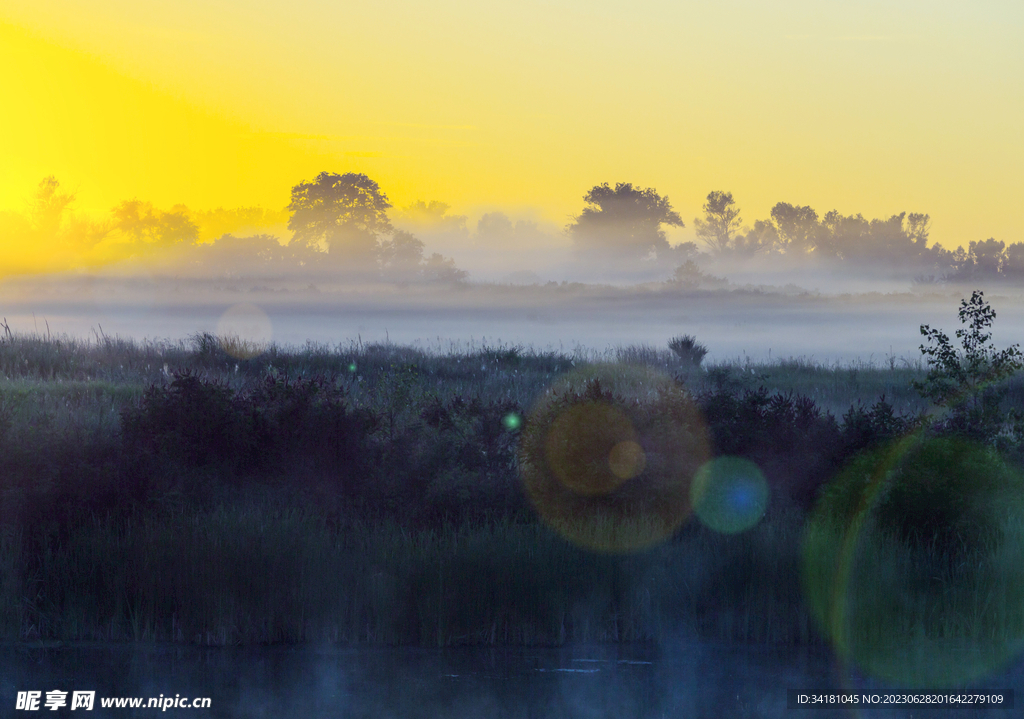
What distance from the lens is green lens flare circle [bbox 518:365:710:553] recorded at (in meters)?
9.77

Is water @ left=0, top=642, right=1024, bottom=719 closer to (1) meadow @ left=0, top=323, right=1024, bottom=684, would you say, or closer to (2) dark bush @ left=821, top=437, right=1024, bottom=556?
(1) meadow @ left=0, top=323, right=1024, bottom=684

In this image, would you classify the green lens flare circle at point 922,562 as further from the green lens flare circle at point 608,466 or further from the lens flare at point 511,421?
the lens flare at point 511,421

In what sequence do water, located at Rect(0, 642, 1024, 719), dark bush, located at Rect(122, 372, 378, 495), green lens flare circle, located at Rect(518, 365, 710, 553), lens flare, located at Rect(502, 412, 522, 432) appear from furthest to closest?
lens flare, located at Rect(502, 412, 522, 432) → dark bush, located at Rect(122, 372, 378, 495) → green lens flare circle, located at Rect(518, 365, 710, 553) → water, located at Rect(0, 642, 1024, 719)

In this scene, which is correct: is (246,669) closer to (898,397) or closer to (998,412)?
(998,412)

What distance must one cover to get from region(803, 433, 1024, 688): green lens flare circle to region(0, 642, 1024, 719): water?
1.28 feet

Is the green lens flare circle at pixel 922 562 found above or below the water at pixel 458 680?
above

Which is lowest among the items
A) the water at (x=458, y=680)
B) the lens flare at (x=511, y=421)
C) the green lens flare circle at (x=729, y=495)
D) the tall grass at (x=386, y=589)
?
the water at (x=458, y=680)

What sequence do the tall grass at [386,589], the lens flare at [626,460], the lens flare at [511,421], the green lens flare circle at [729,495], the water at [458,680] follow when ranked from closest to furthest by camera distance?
the water at [458,680] < the tall grass at [386,589] < the green lens flare circle at [729,495] < the lens flare at [626,460] < the lens flare at [511,421]

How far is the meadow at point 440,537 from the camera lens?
26.4 feet

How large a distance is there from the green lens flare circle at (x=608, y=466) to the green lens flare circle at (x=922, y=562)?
1.49 meters

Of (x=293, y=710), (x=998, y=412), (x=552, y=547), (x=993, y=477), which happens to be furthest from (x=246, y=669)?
(x=998, y=412)

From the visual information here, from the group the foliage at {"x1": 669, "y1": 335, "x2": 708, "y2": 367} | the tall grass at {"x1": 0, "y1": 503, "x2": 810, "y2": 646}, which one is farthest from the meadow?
the foliage at {"x1": 669, "y1": 335, "x2": 708, "y2": 367}

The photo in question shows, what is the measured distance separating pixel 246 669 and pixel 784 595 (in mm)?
4697

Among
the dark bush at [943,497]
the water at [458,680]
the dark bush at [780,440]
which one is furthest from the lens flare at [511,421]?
the water at [458,680]
